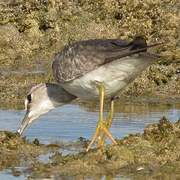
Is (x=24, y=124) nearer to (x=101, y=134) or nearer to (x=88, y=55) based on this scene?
(x=101, y=134)

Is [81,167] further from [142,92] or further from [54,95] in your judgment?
[142,92]

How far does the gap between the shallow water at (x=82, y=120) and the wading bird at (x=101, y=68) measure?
2.43 ft

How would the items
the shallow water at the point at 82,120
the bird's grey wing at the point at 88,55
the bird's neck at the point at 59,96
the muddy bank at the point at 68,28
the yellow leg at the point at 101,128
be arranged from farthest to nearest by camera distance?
the muddy bank at the point at 68,28
the shallow water at the point at 82,120
the bird's neck at the point at 59,96
the yellow leg at the point at 101,128
the bird's grey wing at the point at 88,55

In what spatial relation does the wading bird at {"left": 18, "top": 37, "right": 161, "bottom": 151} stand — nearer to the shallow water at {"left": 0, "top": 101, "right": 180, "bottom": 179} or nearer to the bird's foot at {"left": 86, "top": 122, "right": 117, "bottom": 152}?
the bird's foot at {"left": 86, "top": 122, "right": 117, "bottom": 152}

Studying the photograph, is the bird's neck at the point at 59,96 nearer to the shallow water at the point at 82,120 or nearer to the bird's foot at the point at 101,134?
the shallow water at the point at 82,120

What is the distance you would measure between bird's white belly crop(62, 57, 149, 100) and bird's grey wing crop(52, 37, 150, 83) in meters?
0.08

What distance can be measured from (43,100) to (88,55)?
1235mm

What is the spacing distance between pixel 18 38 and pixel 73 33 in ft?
3.54

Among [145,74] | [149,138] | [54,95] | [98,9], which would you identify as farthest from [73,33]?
[149,138]

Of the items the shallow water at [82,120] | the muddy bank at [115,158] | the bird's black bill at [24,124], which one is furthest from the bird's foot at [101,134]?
the bird's black bill at [24,124]

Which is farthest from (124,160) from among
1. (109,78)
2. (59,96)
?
(59,96)

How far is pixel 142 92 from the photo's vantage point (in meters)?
15.5

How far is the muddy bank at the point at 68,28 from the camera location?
54.3 feet

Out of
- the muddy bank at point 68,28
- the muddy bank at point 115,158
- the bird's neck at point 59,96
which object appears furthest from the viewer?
the muddy bank at point 68,28
